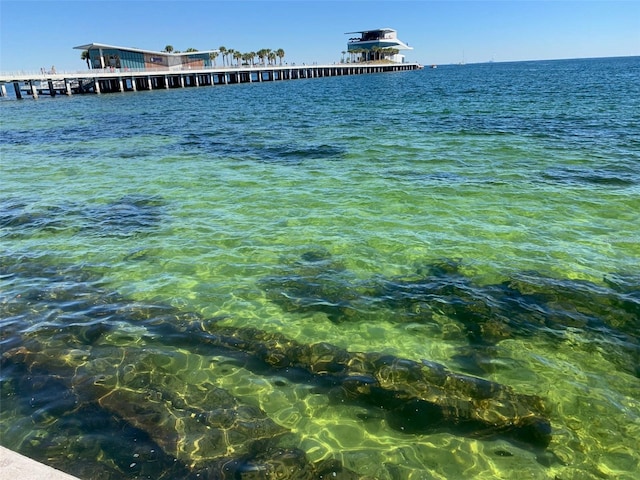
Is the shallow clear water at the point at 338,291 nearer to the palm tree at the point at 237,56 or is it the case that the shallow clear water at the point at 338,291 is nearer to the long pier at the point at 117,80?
the long pier at the point at 117,80

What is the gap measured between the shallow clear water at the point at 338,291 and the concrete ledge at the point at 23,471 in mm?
1072

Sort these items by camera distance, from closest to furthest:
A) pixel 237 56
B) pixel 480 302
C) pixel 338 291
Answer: pixel 480 302, pixel 338 291, pixel 237 56

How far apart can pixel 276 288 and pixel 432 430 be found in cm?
381

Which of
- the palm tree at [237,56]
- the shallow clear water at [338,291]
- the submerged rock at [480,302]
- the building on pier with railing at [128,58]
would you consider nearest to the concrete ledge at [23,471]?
the shallow clear water at [338,291]

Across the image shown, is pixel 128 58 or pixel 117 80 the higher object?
pixel 128 58

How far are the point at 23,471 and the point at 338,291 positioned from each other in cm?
511

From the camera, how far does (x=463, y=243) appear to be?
30.5 ft

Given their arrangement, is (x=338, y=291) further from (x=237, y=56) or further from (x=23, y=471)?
(x=237, y=56)

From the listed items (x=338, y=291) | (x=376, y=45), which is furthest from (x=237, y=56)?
(x=338, y=291)

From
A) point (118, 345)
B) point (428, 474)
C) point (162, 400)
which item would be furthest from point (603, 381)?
point (118, 345)

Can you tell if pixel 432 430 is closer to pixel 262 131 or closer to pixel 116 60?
pixel 262 131

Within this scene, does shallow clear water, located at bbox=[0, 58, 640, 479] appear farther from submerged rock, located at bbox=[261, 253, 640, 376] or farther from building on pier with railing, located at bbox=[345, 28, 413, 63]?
building on pier with railing, located at bbox=[345, 28, 413, 63]

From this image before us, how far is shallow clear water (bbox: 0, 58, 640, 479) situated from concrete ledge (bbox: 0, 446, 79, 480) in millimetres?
1072

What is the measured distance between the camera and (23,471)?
9.88ft
